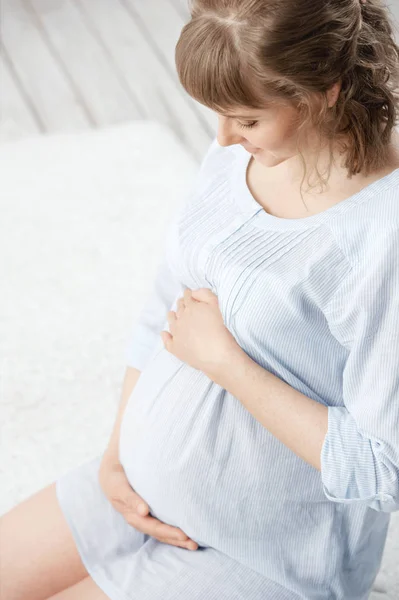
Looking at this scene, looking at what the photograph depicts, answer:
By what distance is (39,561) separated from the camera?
1277 mm

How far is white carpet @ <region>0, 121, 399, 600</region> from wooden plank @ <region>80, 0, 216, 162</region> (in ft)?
0.40

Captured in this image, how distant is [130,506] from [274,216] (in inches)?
19.3

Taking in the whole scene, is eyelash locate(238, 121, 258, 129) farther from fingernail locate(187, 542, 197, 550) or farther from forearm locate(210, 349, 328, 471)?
fingernail locate(187, 542, 197, 550)

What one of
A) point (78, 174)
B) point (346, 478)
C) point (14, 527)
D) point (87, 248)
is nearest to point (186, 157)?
point (78, 174)

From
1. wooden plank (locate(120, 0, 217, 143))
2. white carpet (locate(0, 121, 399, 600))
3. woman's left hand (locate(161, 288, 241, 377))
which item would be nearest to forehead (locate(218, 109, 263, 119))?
woman's left hand (locate(161, 288, 241, 377))

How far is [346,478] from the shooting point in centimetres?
100

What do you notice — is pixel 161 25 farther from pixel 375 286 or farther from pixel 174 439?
pixel 375 286

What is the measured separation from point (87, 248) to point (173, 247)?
3.37 ft

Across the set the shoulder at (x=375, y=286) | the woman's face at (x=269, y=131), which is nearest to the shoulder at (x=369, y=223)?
the shoulder at (x=375, y=286)

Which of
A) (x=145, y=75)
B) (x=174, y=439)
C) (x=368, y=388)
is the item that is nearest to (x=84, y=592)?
(x=174, y=439)

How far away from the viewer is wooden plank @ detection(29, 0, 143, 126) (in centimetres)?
287

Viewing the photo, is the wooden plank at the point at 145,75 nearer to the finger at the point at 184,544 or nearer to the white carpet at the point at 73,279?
the white carpet at the point at 73,279

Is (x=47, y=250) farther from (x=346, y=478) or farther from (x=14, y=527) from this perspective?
(x=346, y=478)

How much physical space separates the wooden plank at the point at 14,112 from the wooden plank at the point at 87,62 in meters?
0.20
